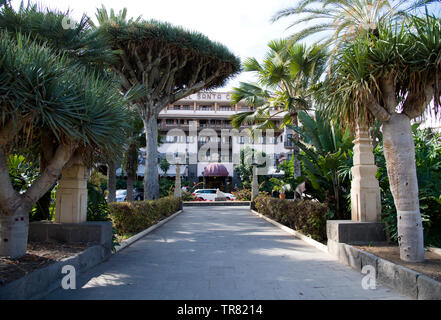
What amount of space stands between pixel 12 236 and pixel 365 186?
19.9 ft

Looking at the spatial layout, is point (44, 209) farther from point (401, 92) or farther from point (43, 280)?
point (401, 92)

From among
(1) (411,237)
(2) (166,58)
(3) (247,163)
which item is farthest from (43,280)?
(3) (247,163)

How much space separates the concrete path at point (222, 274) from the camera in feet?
13.4

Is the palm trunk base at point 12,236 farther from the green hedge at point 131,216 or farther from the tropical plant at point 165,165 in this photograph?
the tropical plant at point 165,165

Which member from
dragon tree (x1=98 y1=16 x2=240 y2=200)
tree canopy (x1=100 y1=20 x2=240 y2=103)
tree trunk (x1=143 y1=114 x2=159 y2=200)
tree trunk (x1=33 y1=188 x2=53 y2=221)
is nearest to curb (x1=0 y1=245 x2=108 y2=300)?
tree trunk (x1=33 y1=188 x2=53 y2=221)

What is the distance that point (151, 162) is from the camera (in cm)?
1568

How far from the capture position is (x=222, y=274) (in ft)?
16.7

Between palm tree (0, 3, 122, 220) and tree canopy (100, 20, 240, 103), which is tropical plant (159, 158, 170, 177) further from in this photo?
palm tree (0, 3, 122, 220)

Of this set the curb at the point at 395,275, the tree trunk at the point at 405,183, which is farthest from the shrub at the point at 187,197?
the tree trunk at the point at 405,183

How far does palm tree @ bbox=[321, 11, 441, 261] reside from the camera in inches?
183

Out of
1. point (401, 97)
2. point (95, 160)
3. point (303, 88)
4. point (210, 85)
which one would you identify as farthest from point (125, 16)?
point (401, 97)

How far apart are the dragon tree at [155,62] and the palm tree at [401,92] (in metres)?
11.4
